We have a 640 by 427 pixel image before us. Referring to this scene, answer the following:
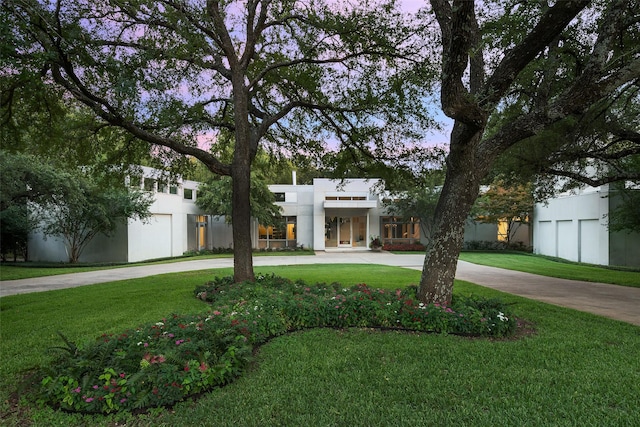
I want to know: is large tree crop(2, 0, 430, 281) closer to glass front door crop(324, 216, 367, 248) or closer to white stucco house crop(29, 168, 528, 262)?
white stucco house crop(29, 168, 528, 262)

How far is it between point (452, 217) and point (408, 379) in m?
2.95

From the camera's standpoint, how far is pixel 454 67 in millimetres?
4176

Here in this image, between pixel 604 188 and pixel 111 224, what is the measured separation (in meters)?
21.5

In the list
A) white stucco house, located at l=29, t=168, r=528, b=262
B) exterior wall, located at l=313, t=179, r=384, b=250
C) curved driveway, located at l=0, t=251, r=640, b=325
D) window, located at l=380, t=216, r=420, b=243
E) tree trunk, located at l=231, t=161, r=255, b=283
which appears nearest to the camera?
curved driveway, located at l=0, t=251, r=640, b=325

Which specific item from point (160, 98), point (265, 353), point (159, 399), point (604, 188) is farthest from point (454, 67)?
point (604, 188)

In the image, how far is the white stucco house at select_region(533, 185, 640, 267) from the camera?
1630 cm

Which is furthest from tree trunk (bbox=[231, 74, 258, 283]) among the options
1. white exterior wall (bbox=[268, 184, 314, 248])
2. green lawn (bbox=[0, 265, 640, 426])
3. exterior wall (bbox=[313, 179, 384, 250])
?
white exterior wall (bbox=[268, 184, 314, 248])

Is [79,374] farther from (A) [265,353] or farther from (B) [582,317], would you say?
(B) [582,317]

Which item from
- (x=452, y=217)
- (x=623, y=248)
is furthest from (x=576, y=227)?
(x=452, y=217)

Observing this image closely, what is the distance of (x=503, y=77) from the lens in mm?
5047

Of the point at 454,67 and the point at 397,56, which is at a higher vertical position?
the point at 397,56

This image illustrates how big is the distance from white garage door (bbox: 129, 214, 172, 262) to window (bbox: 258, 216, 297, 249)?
7.54 meters

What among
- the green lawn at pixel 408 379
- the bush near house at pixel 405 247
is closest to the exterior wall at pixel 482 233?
the bush near house at pixel 405 247

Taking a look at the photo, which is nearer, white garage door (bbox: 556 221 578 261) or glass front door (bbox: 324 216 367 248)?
white garage door (bbox: 556 221 578 261)
